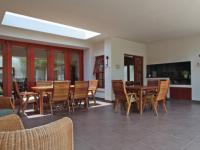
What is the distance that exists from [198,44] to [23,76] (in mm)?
6758

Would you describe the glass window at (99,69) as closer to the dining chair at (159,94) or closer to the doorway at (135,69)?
the doorway at (135,69)

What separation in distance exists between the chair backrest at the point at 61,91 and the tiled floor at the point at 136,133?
71cm

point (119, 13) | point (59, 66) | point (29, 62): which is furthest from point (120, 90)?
point (29, 62)

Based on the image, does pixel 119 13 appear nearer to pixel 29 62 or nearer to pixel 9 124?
pixel 9 124

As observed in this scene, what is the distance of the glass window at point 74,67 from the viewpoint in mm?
7785

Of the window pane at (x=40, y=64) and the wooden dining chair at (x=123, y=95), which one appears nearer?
the wooden dining chair at (x=123, y=95)

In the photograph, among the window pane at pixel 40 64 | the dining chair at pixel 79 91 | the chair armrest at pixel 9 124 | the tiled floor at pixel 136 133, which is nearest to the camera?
the chair armrest at pixel 9 124

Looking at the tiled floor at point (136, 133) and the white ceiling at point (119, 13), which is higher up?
the white ceiling at point (119, 13)

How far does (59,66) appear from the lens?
7.36 metres

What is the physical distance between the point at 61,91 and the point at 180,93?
5018mm

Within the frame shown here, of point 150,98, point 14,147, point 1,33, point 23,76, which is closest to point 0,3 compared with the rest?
point 1,33

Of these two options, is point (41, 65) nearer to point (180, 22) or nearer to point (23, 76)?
point (23, 76)

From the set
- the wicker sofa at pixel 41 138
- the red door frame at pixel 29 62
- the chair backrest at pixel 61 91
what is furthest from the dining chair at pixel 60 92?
the wicker sofa at pixel 41 138

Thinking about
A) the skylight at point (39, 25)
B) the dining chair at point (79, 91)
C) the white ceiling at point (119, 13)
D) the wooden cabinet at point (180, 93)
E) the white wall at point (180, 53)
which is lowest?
the wooden cabinet at point (180, 93)
